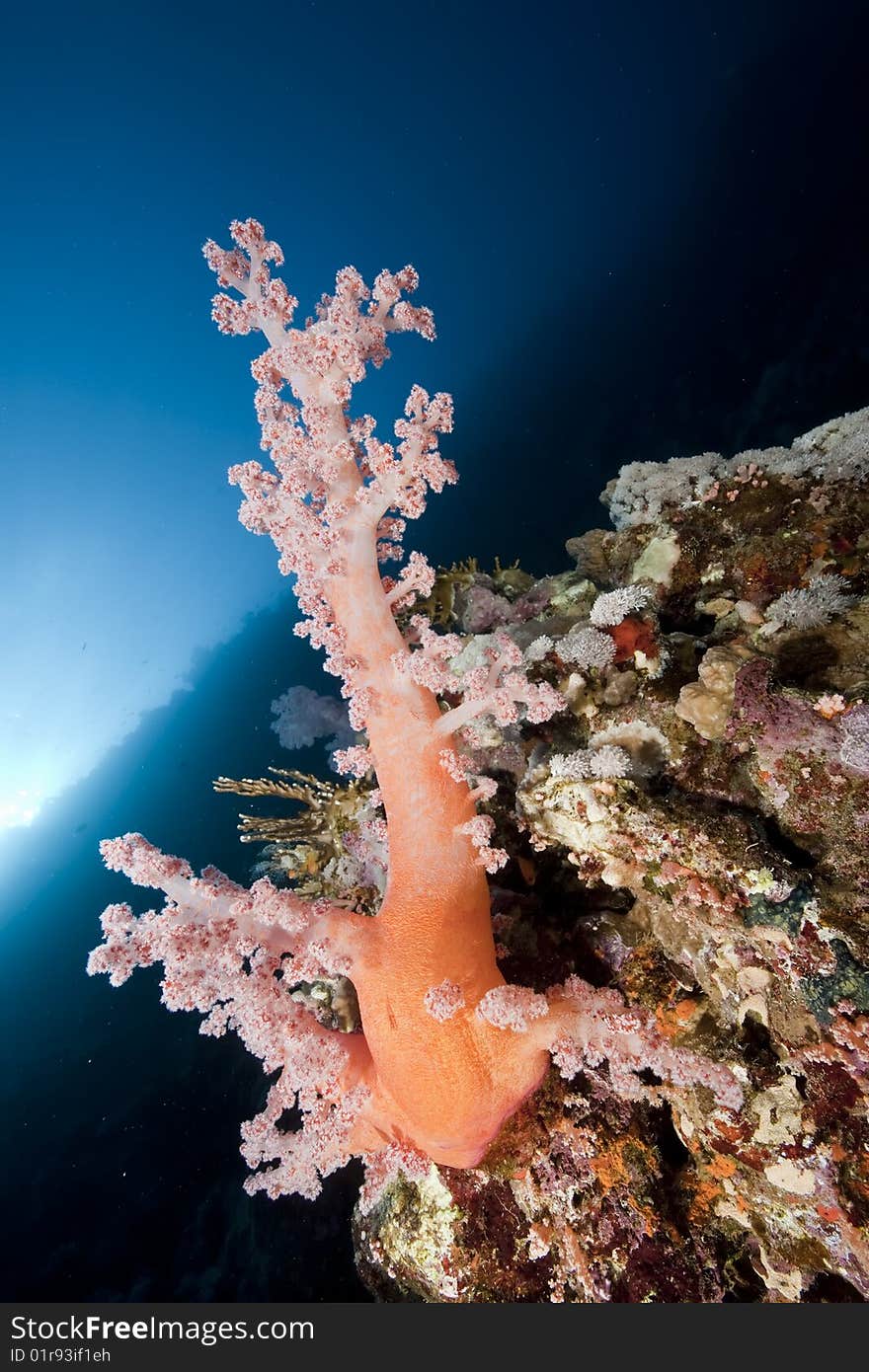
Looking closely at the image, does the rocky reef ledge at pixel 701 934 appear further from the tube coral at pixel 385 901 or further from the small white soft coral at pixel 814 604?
the tube coral at pixel 385 901

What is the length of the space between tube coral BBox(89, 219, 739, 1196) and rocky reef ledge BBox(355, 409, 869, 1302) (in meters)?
0.37

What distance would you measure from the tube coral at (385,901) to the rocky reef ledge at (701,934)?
372mm

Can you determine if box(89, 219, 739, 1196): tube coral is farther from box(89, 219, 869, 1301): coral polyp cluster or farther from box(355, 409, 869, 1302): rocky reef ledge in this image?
box(355, 409, 869, 1302): rocky reef ledge

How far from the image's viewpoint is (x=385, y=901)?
312 cm

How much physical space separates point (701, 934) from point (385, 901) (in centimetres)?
170

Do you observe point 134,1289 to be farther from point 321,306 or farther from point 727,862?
point 321,306

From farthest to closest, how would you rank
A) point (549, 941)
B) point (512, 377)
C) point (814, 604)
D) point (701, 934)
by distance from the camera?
1. point (512, 377)
2. point (549, 941)
3. point (814, 604)
4. point (701, 934)

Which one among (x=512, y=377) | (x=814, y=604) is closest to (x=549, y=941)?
(x=814, y=604)

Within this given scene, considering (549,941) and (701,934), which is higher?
(701,934)

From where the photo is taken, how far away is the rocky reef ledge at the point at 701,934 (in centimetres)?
232

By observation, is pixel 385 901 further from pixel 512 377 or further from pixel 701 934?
pixel 512 377

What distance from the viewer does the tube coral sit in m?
2.79

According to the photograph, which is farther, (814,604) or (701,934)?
(814,604)

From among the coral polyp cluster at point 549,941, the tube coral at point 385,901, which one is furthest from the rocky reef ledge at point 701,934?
the tube coral at point 385,901
